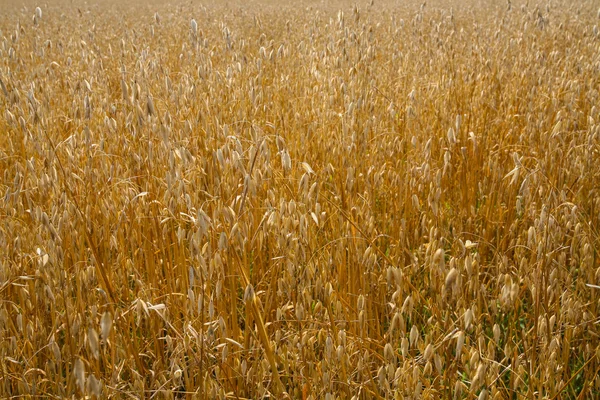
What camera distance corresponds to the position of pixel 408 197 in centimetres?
215

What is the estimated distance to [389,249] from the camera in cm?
209

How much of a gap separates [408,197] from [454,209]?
0.20 meters

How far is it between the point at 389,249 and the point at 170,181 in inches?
39.0

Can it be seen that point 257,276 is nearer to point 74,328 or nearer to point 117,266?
point 117,266

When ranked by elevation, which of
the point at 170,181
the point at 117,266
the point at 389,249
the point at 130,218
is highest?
the point at 170,181

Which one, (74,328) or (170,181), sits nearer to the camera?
(74,328)

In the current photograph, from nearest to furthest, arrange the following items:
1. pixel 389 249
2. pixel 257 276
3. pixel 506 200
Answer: pixel 257 276 → pixel 389 249 → pixel 506 200

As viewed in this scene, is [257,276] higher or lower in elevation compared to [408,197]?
lower

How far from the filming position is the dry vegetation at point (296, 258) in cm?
119

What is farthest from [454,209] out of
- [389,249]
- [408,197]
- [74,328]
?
[74,328]

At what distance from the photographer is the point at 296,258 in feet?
4.69

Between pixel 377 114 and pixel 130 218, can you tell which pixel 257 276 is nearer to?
pixel 130 218

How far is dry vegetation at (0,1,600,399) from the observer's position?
3.90 feet

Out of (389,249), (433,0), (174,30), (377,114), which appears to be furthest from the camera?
(433,0)
